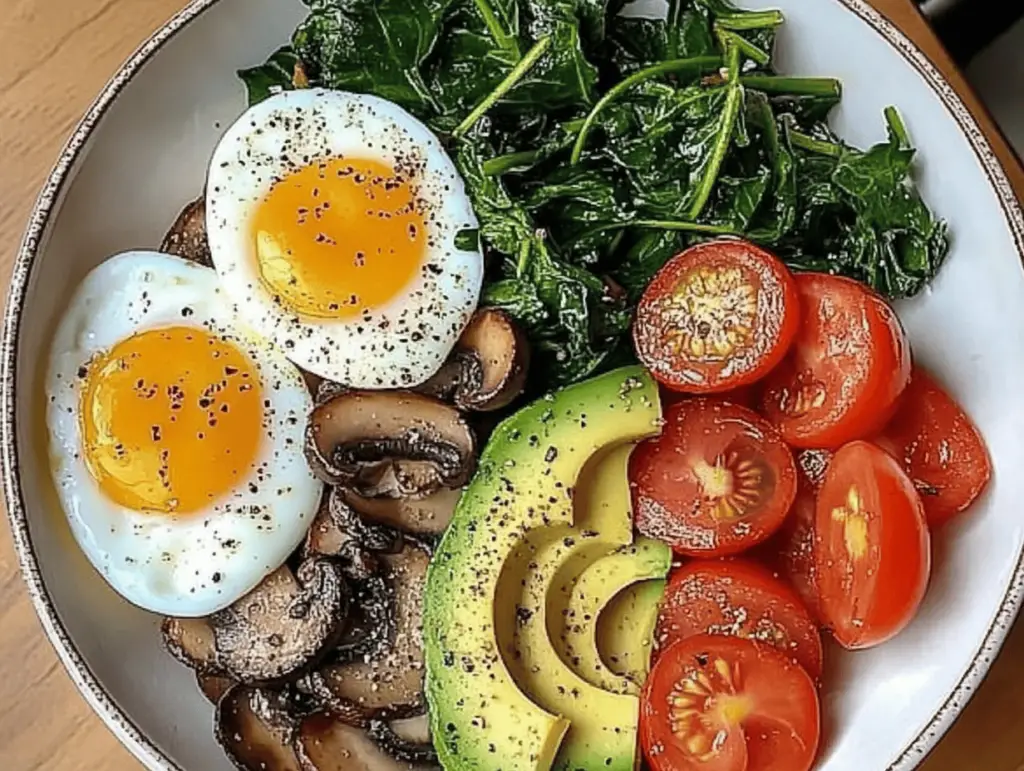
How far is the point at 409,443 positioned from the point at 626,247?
1.10 feet

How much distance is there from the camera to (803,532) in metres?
1.55

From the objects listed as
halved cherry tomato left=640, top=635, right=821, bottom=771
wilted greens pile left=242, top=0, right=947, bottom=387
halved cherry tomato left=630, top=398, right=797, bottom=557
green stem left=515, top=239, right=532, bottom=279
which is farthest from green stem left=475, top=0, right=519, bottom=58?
halved cherry tomato left=640, top=635, right=821, bottom=771

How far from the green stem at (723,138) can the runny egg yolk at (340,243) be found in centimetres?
30

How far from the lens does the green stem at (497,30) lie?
159 cm

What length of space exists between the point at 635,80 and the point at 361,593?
2.06 feet

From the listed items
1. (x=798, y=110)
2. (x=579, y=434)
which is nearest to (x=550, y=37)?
(x=798, y=110)

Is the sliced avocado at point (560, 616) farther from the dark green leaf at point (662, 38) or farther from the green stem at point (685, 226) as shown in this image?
the dark green leaf at point (662, 38)

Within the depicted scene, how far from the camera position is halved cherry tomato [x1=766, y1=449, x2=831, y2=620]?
1.53 metres

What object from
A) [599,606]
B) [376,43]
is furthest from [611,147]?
[599,606]

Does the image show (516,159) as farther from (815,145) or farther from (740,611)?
(740,611)

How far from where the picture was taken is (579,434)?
58.1 inches

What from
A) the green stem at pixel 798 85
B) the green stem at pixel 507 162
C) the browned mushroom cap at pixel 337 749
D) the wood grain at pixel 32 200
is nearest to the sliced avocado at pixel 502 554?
the browned mushroom cap at pixel 337 749

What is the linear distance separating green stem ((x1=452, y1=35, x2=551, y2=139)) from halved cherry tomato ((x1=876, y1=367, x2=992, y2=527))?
20.7 inches

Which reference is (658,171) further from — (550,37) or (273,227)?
(273,227)
